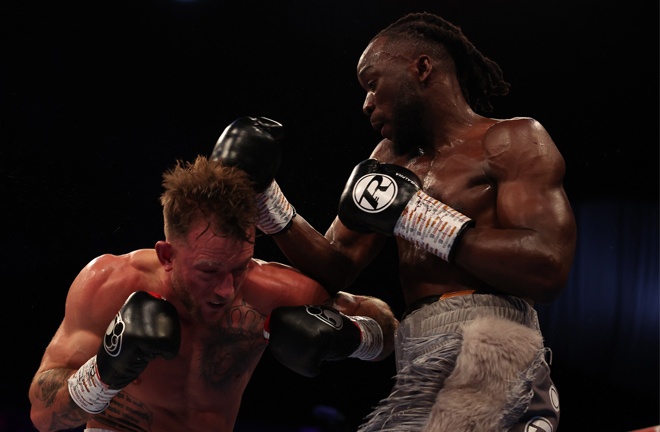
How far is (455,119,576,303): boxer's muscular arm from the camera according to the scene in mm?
1923

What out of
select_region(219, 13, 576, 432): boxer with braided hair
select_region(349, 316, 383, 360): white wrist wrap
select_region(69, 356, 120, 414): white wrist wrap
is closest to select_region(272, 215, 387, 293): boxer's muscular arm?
select_region(219, 13, 576, 432): boxer with braided hair

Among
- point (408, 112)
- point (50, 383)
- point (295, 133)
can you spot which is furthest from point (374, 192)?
point (295, 133)

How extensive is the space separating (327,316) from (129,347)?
0.56 m

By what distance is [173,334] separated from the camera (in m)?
2.07

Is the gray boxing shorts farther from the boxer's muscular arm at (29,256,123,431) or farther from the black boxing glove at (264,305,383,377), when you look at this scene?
the boxer's muscular arm at (29,256,123,431)

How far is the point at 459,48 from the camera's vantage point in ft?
8.43

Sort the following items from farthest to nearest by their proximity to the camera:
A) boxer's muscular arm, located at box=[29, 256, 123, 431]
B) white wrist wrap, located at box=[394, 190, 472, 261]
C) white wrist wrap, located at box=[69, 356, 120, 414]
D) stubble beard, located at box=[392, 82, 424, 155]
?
stubble beard, located at box=[392, 82, 424, 155]
boxer's muscular arm, located at box=[29, 256, 123, 431]
white wrist wrap, located at box=[69, 356, 120, 414]
white wrist wrap, located at box=[394, 190, 472, 261]

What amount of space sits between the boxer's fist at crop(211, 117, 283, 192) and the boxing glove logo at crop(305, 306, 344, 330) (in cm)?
40

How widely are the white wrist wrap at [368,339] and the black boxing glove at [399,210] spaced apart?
366 mm

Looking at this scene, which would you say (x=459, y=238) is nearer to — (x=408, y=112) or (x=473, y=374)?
(x=473, y=374)

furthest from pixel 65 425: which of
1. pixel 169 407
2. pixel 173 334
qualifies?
pixel 173 334

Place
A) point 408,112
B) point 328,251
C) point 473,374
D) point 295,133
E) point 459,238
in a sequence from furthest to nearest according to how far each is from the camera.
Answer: point 295,133
point 328,251
point 408,112
point 459,238
point 473,374

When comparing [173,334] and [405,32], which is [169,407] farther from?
[405,32]

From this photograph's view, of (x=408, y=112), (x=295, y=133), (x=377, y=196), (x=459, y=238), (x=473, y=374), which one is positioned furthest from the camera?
(x=295, y=133)
